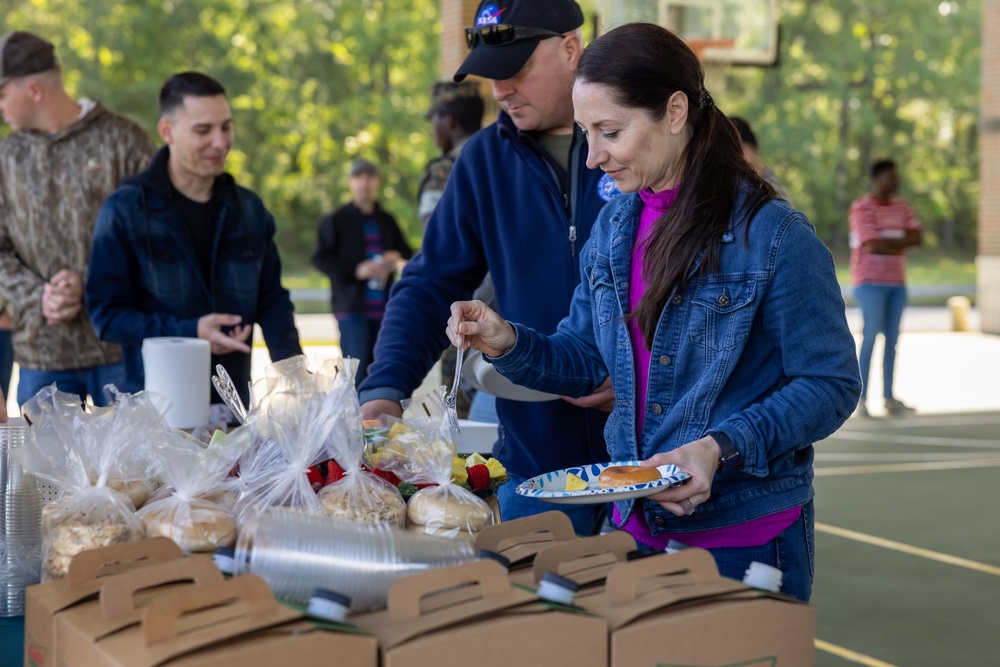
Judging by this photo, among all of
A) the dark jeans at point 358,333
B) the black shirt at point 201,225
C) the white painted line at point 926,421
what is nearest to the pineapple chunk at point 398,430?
the black shirt at point 201,225

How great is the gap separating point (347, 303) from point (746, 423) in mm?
7084

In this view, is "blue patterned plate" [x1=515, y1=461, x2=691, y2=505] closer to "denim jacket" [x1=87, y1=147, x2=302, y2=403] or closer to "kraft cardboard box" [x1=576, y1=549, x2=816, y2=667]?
"kraft cardboard box" [x1=576, y1=549, x2=816, y2=667]

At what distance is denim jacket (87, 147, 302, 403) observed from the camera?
3.90 m

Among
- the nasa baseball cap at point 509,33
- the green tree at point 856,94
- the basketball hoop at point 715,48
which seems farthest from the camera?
the green tree at point 856,94

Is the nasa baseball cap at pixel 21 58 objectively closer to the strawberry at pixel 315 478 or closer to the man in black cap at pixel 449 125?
the man in black cap at pixel 449 125

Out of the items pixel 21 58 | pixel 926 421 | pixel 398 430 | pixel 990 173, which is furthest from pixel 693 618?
pixel 990 173

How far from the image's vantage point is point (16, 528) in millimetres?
2010

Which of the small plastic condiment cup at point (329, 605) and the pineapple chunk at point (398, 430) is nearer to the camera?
the small plastic condiment cup at point (329, 605)

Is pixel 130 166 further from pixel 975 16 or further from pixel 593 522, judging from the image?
pixel 975 16

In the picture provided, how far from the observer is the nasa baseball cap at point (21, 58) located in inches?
178

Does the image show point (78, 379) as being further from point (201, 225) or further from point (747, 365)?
point (747, 365)

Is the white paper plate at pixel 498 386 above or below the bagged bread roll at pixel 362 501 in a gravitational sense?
above

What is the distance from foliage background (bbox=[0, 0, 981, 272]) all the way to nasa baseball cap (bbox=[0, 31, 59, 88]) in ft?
74.2

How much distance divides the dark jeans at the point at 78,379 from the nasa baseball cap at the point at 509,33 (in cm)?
226
